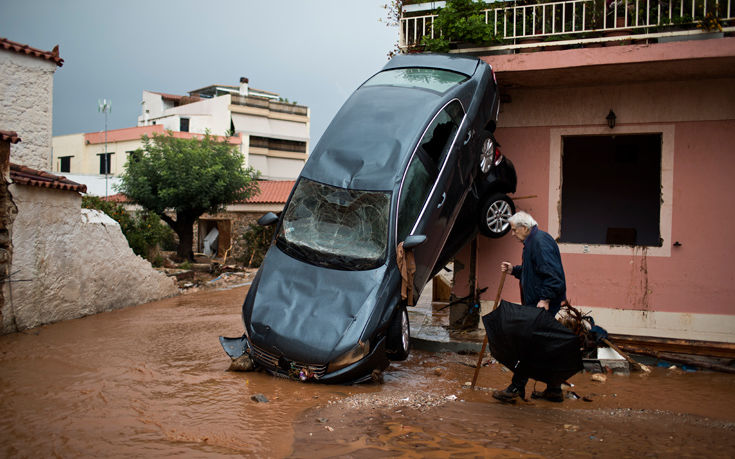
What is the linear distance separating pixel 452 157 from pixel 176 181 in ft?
64.8

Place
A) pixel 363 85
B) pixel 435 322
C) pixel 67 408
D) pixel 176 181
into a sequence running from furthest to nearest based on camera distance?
pixel 176 181
pixel 435 322
pixel 363 85
pixel 67 408

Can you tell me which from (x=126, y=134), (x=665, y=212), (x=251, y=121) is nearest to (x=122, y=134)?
(x=126, y=134)

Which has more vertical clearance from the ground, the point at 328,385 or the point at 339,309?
the point at 339,309

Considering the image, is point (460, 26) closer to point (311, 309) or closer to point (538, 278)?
point (538, 278)

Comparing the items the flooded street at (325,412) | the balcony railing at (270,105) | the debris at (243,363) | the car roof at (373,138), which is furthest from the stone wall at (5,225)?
the balcony railing at (270,105)

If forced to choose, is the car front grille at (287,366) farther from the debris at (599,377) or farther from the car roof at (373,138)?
the debris at (599,377)

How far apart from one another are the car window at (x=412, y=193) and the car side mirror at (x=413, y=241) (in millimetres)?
157

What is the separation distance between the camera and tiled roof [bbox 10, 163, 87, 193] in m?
9.46

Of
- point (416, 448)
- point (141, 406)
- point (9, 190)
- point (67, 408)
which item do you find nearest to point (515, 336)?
point (416, 448)

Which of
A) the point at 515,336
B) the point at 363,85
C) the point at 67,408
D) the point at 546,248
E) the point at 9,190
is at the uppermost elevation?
the point at 363,85

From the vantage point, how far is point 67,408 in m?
5.23

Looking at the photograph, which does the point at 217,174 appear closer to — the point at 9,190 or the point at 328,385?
the point at 9,190

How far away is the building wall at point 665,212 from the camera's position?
867cm

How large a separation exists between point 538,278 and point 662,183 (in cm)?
444
